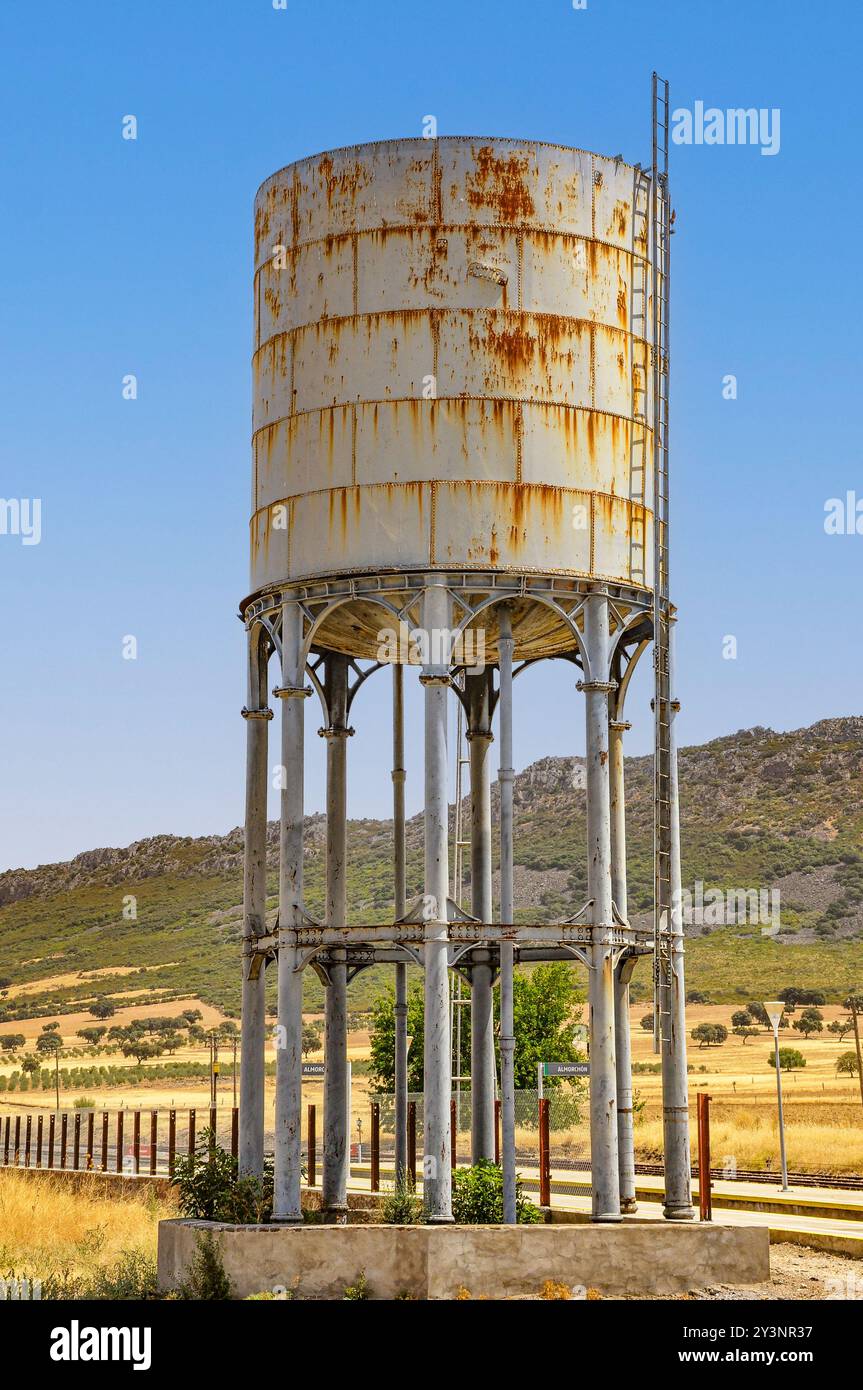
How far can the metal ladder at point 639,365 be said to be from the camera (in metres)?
29.4

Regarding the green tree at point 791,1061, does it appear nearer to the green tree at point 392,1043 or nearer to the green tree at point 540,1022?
the green tree at point 540,1022

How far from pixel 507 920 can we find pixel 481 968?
474cm

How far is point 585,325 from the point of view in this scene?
29.3 metres

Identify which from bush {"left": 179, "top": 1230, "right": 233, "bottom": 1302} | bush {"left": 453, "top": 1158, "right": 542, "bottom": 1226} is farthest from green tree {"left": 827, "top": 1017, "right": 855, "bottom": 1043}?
bush {"left": 179, "top": 1230, "right": 233, "bottom": 1302}

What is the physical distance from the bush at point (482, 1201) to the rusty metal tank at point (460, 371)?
879 centimetres

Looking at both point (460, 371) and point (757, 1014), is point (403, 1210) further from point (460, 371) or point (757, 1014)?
point (757, 1014)

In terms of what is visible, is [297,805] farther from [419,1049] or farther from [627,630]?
[419,1049]

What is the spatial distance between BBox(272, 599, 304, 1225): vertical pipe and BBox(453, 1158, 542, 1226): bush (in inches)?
90.5

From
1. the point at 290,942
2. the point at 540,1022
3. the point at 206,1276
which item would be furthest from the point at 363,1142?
the point at 206,1276

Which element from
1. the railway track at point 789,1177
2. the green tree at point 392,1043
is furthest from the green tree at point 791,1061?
the railway track at point 789,1177
